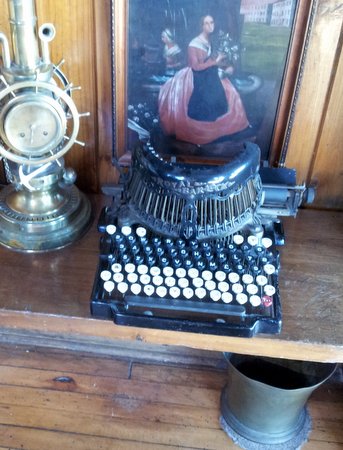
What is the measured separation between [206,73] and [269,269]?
53cm

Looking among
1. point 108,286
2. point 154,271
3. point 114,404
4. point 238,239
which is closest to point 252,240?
point 238,239

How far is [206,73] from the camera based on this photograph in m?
1.32

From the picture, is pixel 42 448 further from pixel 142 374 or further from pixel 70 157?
pixel 70 157

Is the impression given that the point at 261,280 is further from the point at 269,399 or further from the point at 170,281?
the point at 269,399

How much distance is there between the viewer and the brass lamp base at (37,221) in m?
1.32

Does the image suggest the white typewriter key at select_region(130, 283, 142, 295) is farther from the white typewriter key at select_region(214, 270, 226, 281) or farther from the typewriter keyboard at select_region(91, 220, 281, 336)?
the white typewriter key at select_region(214, 270, 226, 281)

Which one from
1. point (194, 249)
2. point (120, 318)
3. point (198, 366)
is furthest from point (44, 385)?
point (194, 249)

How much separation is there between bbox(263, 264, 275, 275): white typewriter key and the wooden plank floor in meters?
0.73

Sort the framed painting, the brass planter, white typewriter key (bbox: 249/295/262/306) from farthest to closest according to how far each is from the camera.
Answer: the brass planter → the framed painting → white typewriter key (bbox: 249/295/262/306)

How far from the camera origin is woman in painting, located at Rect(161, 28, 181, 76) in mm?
1281

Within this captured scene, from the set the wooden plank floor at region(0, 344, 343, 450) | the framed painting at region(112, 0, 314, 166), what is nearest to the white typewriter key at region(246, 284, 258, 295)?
the framed painting at region(112, 0, 314, 166)

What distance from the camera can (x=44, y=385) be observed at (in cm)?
177

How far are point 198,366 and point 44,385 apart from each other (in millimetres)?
547

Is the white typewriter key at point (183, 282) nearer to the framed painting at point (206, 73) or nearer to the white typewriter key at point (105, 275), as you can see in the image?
the white typewriter key at point (105, 275)
